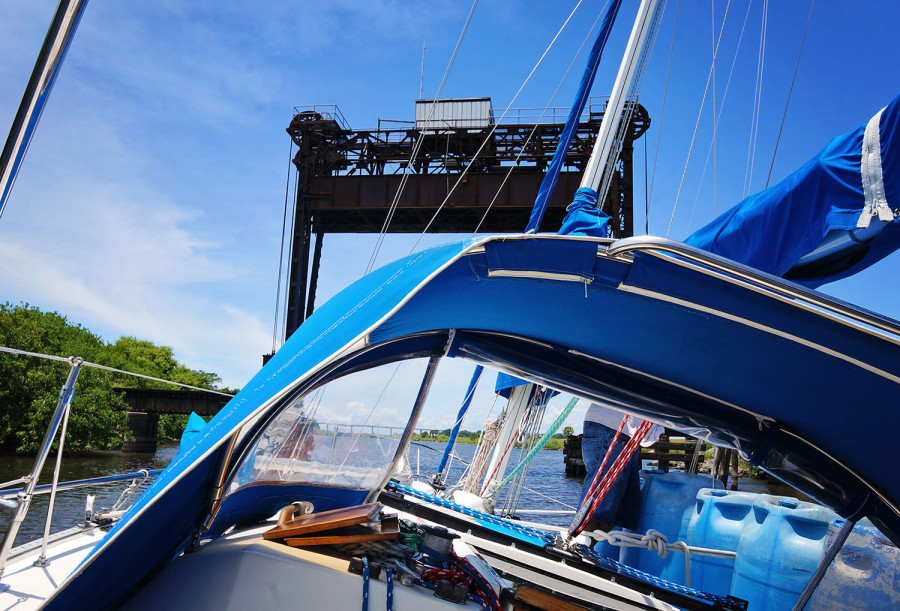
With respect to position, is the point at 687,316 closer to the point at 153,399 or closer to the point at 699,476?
the point at 699,476

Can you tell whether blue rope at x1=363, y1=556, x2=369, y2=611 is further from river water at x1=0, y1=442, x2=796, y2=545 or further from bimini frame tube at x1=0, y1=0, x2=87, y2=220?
river water at x1=0, y1=442, x2=796, y2=545

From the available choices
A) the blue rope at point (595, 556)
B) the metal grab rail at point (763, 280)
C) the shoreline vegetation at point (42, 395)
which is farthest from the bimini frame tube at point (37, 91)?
the shoreline vegetation at point (42, 395)

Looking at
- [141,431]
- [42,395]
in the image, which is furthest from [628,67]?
[141,431]

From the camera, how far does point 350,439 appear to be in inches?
146

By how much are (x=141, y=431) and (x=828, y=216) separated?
4132cm

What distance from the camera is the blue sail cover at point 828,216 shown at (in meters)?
2.49

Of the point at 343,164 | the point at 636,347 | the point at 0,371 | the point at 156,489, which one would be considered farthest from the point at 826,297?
the point at 0,371

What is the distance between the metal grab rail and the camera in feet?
6.55

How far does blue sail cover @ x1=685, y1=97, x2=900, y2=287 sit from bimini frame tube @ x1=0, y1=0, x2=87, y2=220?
293cm

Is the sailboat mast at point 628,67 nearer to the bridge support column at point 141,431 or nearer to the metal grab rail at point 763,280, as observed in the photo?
the metal grab rail at point 763,280

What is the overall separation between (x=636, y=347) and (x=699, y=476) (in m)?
3.58

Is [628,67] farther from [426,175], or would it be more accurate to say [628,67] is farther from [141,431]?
[141,431]

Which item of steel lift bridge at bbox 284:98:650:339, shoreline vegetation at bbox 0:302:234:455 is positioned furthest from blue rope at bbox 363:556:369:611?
shoreline vegetation at bbox 0:302:234:455

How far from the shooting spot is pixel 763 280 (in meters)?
2.00
